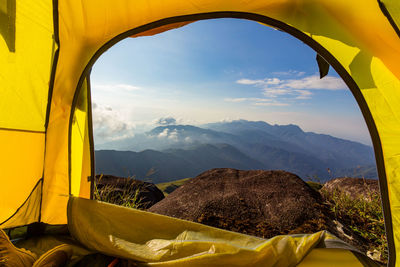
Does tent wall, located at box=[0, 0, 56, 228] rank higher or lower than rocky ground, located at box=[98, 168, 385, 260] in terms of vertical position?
higher

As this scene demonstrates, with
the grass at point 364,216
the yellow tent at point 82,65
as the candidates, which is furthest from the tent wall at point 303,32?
the grass at point 364,216

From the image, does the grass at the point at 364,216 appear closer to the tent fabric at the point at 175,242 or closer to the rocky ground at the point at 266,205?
the rocky ground at the point at 266,205

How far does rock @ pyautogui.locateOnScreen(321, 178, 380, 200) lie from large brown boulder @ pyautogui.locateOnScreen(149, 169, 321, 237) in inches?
28.1

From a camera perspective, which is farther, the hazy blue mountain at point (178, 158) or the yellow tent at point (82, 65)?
the hazy blue mountain at point (178, 158)

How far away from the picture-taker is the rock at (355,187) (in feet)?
11.5

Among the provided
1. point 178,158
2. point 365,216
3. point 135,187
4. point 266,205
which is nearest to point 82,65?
point 266,205

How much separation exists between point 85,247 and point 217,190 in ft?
7.70

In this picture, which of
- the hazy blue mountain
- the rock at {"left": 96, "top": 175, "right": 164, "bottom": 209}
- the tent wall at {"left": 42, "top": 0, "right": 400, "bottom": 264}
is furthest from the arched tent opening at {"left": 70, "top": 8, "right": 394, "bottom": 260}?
the hazy blue mountain

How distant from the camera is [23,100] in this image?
173 centimetres

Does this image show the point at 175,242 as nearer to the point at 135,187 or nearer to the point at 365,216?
the point at 365,216

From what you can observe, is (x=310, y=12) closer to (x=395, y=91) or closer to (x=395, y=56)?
(x=395, y=56)

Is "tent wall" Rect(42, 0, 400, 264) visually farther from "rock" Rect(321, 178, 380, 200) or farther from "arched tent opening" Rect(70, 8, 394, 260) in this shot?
"rock" Rect(321, 178, 380, 200)

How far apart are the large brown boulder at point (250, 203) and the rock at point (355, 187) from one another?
0.71m

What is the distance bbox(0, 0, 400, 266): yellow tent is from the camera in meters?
1.32
